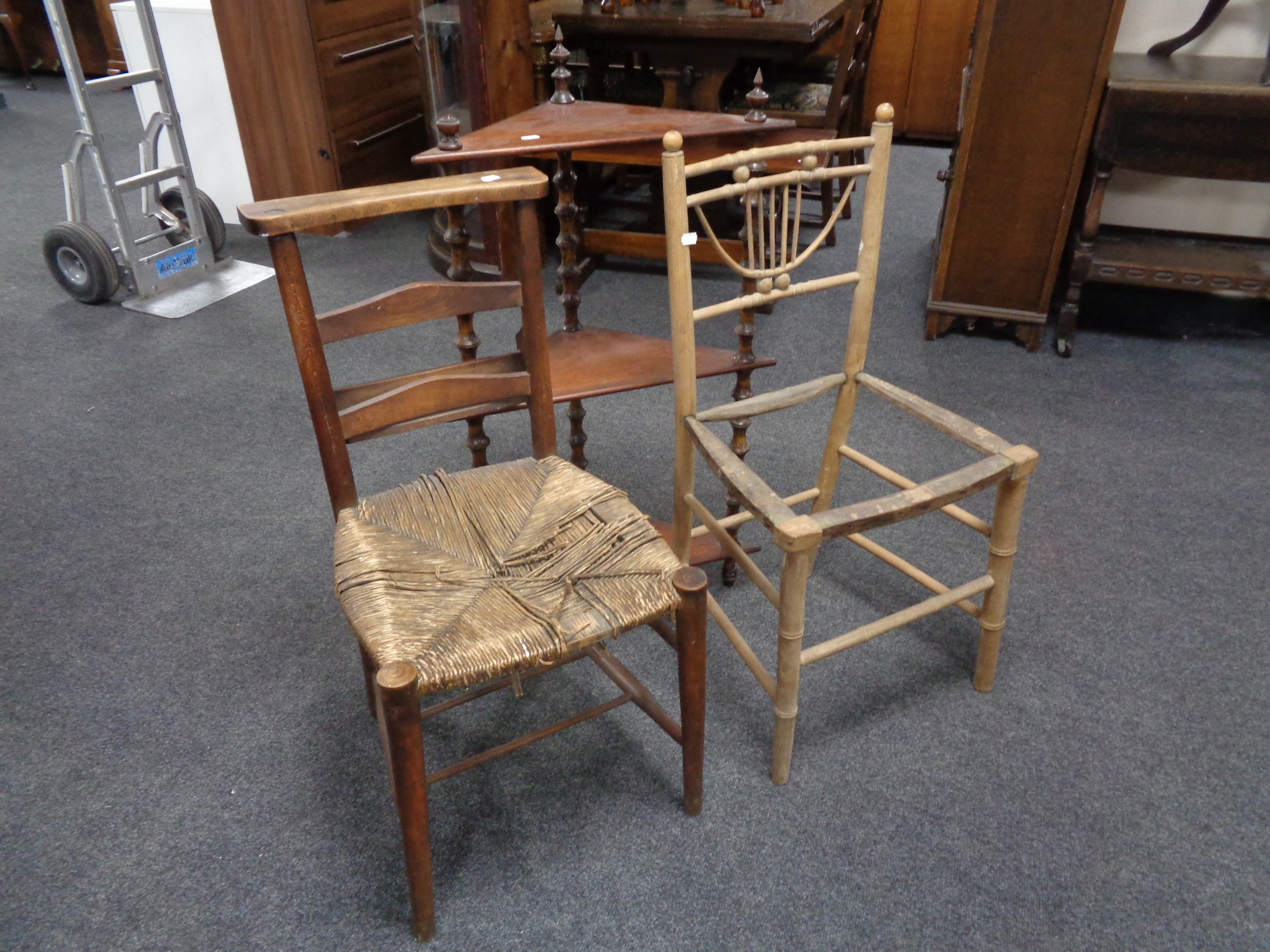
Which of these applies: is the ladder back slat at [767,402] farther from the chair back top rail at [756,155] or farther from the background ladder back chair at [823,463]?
the chair back top rail at [756,155]

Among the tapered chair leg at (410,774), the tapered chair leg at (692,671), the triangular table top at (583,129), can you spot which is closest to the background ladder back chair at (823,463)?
the tapered chair leg at (692,671)

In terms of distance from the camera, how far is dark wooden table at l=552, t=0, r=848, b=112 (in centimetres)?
311

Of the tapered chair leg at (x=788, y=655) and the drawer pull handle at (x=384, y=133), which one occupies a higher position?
the drawer pull handle at (x=384, y=133)

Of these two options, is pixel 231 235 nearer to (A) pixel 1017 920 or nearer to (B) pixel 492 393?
(B) pixel 492 393

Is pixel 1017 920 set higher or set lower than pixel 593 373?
lower

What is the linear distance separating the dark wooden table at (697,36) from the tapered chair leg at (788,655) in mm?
2398

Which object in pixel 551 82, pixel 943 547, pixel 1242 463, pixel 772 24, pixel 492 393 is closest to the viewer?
pixel 492 393

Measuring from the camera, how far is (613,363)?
1.79 metres

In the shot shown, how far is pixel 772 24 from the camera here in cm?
304

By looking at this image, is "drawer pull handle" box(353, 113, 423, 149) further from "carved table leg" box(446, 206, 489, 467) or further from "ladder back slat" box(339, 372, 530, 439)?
"ladder back slat" box(339, 372, 530, 439)

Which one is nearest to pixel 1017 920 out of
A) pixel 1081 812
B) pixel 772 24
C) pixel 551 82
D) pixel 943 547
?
pixel 1081 812

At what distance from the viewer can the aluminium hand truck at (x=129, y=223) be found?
2812 mm

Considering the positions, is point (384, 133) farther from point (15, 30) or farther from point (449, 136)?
point (15, 30)

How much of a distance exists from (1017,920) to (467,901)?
2.52ft
